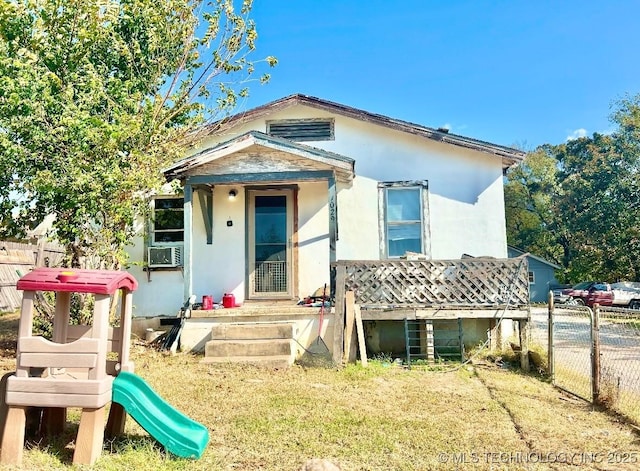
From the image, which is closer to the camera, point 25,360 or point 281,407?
point 25,360

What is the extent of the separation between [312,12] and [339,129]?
5.60 metres

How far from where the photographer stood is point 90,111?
830 centimetres

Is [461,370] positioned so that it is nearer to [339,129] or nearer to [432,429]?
[432,429]

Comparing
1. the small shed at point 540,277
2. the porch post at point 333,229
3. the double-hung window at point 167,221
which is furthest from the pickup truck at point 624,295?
the double-hung window at point 167,221

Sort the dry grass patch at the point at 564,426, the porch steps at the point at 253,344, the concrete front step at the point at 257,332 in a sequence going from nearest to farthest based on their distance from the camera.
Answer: the dry grass patch at the point at 564,426, the porch steps at the point at 253,344, the concrete front step at the point at 257,332

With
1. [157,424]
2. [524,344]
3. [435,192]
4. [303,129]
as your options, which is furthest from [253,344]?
[303,129]

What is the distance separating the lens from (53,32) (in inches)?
315

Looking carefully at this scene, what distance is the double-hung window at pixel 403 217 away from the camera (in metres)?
10.0

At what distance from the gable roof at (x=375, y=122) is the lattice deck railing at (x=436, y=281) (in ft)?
8.84

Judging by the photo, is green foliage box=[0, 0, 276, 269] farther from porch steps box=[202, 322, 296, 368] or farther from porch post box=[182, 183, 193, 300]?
porch steps box=[202, 322, 296, 368]

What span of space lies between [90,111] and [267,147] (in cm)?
323

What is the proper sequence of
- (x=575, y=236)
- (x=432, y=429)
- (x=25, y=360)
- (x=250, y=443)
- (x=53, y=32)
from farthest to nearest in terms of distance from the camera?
(x=575, y=236)
(x=53, y=32)
(x=432, y=429)
(x=250, y=443)
(x=25, y=360)

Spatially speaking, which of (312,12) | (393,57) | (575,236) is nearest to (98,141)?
(312,12)

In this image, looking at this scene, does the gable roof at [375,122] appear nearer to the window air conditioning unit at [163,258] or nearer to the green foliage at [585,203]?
the window air conditioning unit at [163,258]
